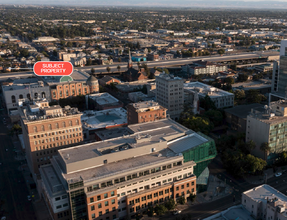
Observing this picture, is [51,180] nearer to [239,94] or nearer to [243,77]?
[239,94]

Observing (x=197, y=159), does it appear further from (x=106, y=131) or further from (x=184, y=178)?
(x=106, y=131)

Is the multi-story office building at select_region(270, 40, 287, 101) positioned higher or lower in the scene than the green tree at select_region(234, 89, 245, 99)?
higher

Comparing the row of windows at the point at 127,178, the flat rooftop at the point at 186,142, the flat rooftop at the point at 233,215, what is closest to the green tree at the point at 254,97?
the flat rooftop at the point at 186,142

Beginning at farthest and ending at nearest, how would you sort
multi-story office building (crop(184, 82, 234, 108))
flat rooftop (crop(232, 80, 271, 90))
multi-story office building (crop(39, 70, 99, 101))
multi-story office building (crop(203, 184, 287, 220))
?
1. flat rooftop (crop(232, 80, 271, 90))
2. multi-story office building (crop(39, 70, 99, 101))
3. multi-story office building (crop(184, 82, 234, 108))
4. multi-story office building (crop(203, 184, 287, 220))

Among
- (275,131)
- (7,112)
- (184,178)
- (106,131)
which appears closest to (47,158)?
(106,131)

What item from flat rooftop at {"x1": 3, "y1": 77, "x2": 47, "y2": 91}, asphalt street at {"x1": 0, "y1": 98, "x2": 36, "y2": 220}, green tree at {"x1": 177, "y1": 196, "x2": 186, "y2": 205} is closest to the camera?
green tree at {"x1": 177, "y1": 196, "x2": 186, "y2": 205}

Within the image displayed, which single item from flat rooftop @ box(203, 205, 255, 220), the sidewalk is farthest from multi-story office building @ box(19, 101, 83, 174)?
flat rooftop @ box(203, 205, 255, 220)

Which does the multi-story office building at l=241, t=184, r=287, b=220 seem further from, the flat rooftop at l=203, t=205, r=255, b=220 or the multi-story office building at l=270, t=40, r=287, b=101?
the multi-story office building at l=270, t=40, r=287, b=101
